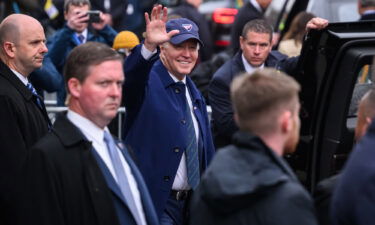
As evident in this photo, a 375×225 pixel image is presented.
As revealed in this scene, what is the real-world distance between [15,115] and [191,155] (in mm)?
1156

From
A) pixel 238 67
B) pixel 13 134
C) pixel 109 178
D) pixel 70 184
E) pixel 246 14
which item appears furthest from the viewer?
pixel 246 14

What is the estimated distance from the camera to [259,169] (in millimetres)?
3539

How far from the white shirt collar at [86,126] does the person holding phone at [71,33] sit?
4991mm

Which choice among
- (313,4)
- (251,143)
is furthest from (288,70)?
(313,4)

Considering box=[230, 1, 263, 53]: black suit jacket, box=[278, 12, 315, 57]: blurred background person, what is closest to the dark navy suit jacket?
box=[278, 12, 315, 57]: blurred background person

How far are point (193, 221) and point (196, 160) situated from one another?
2020 mm

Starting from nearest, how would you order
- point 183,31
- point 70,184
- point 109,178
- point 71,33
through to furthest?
point 70,184 → point 109,178 → point 183,31 → point 71,33

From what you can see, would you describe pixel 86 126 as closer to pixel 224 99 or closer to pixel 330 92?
pixel 330 92

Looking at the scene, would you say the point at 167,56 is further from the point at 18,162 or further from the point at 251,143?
the point at 251,143

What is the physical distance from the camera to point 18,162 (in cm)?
Answer: 558

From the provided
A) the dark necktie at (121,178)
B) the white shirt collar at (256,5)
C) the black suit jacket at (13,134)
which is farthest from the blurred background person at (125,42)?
the dark necktie at (121,178)

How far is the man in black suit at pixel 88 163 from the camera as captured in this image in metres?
4.07

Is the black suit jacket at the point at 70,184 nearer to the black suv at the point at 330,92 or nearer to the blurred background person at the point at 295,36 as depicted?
the black suv at the point at 330,92

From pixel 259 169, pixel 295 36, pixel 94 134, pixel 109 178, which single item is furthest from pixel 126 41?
pixel 259 169
